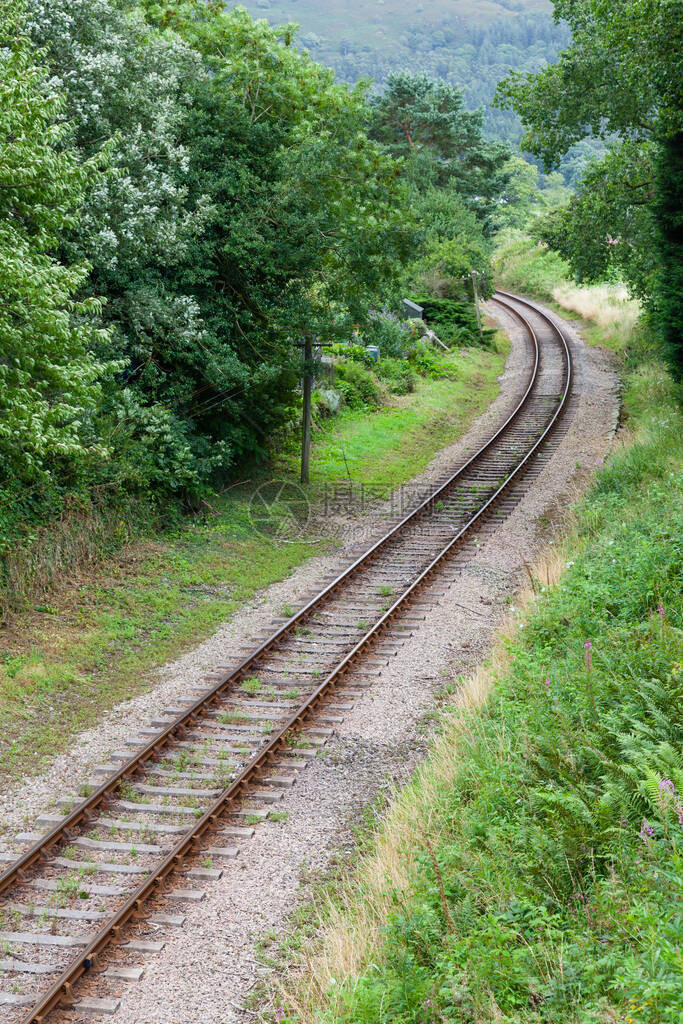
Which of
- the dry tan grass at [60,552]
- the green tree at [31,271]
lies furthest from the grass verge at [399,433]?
the green tree at [31,271]

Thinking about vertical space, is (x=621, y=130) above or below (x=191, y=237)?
above

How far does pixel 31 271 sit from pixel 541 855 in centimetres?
886

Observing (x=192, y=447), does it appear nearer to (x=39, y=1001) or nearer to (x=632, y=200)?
(x=39, y=1001)

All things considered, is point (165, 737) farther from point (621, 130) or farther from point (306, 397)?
point (621, 130)

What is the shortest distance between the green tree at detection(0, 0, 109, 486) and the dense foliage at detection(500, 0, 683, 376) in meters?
12.3

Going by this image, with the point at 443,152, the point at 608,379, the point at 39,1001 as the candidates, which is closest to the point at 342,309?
the point at 39,1001

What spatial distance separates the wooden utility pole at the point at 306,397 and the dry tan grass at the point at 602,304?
21.6 m

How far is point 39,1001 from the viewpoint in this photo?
6.18 m

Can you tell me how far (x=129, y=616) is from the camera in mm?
13633

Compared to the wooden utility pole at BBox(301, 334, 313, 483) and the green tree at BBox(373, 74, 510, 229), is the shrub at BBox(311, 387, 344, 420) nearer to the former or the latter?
the wooden utility pole at BBox(301, 334, 313, 483)

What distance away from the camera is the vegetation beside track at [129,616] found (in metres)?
10.7

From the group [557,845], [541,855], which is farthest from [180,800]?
[557,845]

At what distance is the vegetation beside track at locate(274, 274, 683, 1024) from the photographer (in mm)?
4902

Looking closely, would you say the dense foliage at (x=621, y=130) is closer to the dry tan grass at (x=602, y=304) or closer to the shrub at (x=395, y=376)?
the shrub at (x=395, y=376)
